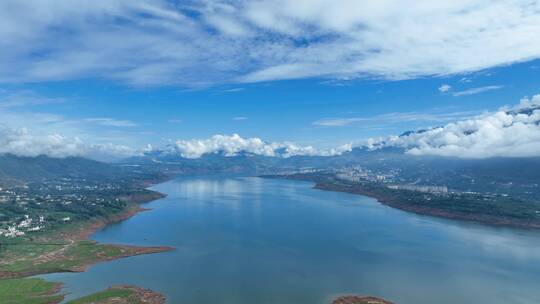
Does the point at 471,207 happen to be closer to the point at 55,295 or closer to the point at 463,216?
the point at 463,216

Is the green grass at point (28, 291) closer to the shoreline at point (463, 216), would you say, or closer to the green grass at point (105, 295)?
the green grass at point (105, 295)

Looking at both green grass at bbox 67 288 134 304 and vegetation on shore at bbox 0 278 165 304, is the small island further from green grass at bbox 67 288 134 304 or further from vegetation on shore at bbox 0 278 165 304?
green grass at bbox 67 288 134 304

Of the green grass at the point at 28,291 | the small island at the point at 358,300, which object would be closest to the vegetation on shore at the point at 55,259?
the green grass at the point at 28,291

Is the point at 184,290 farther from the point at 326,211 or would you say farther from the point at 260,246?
the point at 326,211

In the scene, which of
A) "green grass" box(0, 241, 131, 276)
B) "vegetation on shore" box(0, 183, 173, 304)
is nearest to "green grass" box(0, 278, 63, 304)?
"vegetation on shore" box(0, 183, 173, 304)

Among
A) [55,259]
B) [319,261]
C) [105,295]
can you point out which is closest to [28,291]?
[105,295]

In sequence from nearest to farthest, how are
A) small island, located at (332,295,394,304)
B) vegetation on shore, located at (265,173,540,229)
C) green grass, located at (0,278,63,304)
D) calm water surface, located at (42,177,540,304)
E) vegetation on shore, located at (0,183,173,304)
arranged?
small island, located at (332,295,394,304) < green grass, located at (0,278,63,304) < vegetation on shore, located at (0,183,173,304) < calm water surface, located at (42,177,540,304) < vegetation on shore, located at (265,173,540,229)
